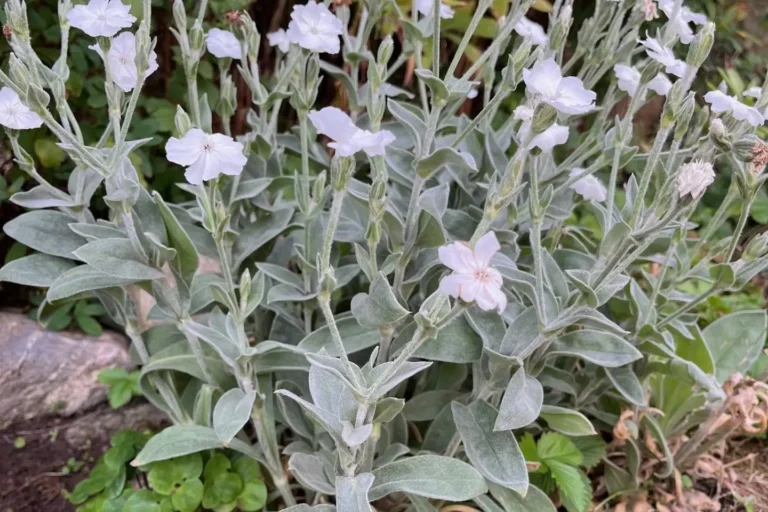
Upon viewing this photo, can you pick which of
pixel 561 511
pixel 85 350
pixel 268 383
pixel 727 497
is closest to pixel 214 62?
pixel 85 350

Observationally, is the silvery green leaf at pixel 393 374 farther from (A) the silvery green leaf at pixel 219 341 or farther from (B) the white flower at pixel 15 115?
(B) the white flower at pixel 15 115

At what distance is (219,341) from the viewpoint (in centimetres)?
88

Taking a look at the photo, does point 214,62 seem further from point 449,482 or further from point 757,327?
point 757,327

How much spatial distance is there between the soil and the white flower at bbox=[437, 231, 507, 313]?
33.6 inches

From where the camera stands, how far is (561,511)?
1094mm

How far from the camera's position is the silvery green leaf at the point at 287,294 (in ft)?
3.08

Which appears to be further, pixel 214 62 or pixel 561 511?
pixel 214 62

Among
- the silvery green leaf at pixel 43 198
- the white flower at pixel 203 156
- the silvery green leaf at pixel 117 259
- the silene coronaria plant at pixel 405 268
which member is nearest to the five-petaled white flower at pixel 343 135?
the silene coronaria plant at pixel 405 268

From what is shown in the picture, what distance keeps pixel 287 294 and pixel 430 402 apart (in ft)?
0.95

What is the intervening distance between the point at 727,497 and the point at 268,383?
90 cm

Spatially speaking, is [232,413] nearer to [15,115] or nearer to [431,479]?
[431,479]

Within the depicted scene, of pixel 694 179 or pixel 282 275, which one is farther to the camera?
pixel 282 275

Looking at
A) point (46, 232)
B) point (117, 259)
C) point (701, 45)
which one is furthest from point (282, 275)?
point (701, 45)

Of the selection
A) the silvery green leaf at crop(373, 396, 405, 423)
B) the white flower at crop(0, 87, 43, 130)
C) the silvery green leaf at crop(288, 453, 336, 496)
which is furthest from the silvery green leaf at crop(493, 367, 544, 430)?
the white flower at crop(0, 87, 43, 130)
